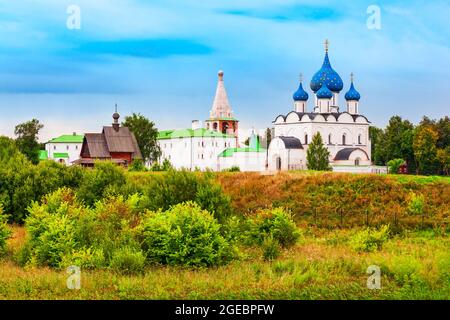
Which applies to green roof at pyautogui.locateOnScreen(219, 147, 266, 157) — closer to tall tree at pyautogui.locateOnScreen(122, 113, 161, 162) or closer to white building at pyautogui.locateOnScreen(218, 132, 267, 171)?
white building at pyautogui.locateOnScreen(218, 132, 267, 171)

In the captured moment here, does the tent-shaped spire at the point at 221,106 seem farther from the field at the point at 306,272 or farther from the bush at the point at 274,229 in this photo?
the bush at the point at 274,229

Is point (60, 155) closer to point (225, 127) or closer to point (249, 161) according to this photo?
point (225, 127)

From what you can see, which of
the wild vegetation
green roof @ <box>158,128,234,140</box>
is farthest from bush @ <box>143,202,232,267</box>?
green roof @ <box>158,128,234,140</box>

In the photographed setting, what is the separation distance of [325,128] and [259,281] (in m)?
51.8

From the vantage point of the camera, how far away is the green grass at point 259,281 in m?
12.2

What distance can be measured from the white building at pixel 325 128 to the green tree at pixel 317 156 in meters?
3.16

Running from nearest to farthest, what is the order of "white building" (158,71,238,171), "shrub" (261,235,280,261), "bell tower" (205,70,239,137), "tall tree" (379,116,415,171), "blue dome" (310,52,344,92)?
"shrub" (261,235,280,261)
"tall tree" (379,116,415,171)
"blue dome" (310,52,344,92)
"white building" (158,71,238,171)
"bell tower" (205,70,239,137)

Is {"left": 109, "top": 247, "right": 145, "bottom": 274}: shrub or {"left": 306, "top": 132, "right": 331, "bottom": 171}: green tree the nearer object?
{"left": 109, "top": 247, "right": 145, "bottom": 274}: shrub

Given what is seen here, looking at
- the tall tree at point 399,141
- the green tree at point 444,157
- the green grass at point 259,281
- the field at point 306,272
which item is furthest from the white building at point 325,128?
the green grass at point 259,281

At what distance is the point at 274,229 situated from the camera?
1694 cm

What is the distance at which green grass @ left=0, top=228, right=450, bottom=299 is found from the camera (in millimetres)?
12195

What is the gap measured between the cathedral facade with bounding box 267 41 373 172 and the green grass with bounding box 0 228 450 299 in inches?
1781
